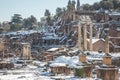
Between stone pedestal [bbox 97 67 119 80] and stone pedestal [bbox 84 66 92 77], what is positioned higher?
stone pedestal [bbox 97 67 119 80]

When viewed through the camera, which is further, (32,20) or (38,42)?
(32,20)

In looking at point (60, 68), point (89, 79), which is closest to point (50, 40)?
point (60, 68)

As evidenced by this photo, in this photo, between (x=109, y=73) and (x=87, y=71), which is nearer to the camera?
(x=109, y=73)

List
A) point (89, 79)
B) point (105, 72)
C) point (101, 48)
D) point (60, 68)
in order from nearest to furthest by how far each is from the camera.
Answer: point (105, 72)
point (89, 79)
point (60, 68)
point (101, 48)

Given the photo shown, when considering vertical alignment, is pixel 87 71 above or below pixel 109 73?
below

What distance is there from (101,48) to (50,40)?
2320 cm

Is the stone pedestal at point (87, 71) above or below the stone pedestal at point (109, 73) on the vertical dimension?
below

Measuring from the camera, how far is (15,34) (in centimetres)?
9162

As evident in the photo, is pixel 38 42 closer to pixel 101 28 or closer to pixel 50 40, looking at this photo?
pixel 50 40

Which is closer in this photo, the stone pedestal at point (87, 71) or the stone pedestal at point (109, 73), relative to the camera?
the stone pedestal at point (109, 73)

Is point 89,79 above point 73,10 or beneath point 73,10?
beneath

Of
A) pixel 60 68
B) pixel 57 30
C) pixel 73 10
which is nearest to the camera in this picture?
pixel 60 68

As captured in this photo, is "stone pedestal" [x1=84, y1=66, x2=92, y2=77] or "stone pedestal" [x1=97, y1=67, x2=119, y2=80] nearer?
"stone pedestal" [x1=97, y1=67, x2=119, y2=80]

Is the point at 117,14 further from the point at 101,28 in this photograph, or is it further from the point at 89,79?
the point at 89,79
